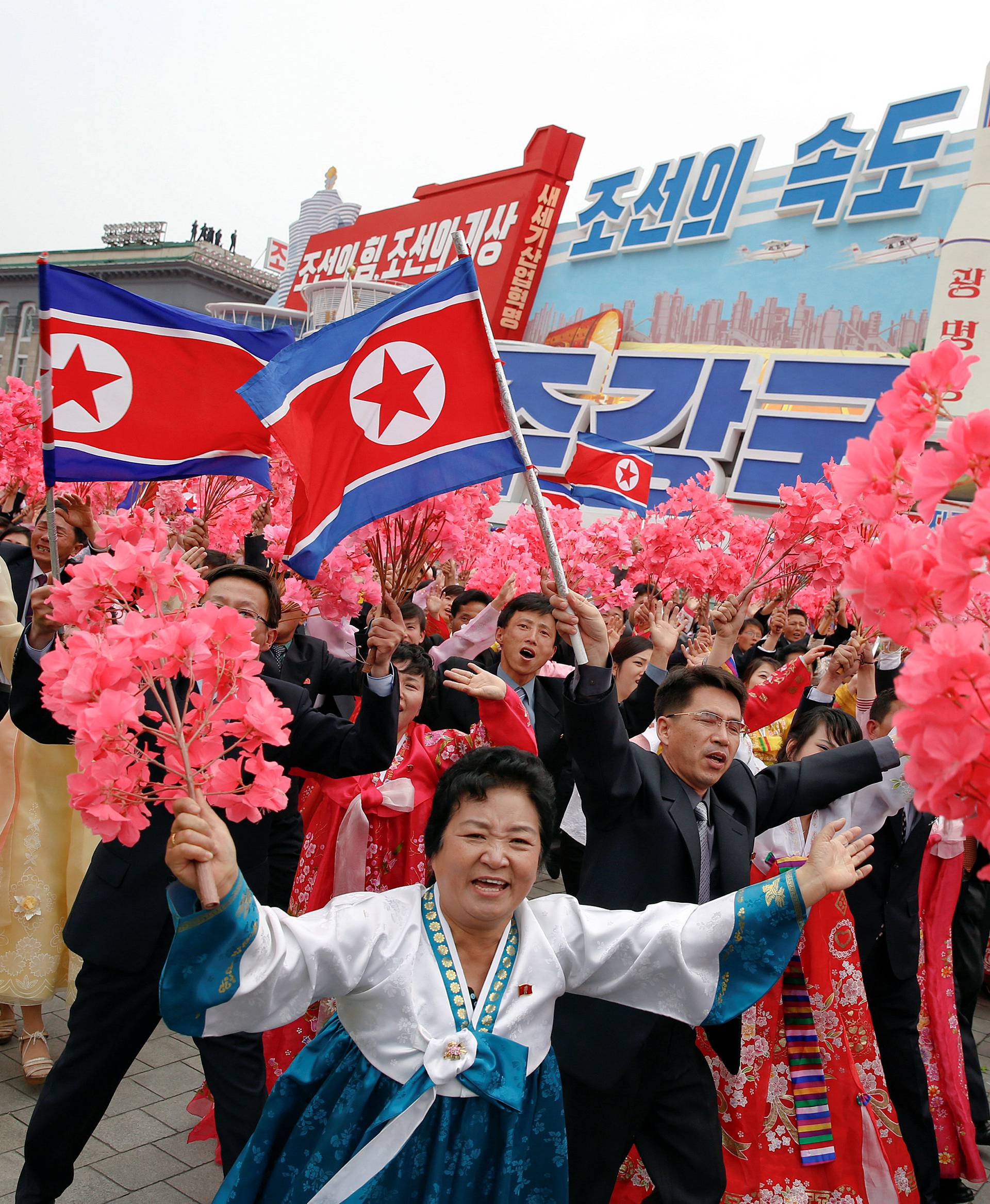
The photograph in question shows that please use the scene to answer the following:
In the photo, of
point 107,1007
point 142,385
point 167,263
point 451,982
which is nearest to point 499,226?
point 167,263

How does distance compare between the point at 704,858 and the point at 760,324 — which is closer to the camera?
the point at 704,858

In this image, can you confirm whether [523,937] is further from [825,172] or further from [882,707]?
[825,172]

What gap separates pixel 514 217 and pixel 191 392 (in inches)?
836

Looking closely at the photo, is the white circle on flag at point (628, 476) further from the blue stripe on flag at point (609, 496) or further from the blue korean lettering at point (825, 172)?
the blue korean lettering at point (825, 172)

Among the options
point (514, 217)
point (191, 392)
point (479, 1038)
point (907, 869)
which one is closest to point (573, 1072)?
point (479, 1038)

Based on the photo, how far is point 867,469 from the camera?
5.71 feet

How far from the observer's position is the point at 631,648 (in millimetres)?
5723

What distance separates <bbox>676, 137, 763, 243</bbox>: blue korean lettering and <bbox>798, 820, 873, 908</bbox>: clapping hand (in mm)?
20062

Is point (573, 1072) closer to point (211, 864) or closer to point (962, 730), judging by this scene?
point (211, 864)

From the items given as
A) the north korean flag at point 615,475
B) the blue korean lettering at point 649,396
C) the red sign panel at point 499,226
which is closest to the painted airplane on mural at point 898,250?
the blue korean lettering at point 649,396

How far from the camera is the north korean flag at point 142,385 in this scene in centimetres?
393

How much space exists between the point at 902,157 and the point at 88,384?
56.4ft

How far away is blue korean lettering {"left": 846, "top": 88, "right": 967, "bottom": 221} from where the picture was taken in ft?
56.3

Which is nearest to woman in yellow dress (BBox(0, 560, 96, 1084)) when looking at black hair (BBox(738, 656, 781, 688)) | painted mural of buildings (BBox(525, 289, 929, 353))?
black hair (BBox(738, 656, 781, 688))
